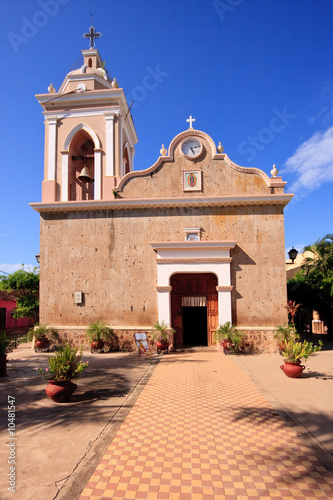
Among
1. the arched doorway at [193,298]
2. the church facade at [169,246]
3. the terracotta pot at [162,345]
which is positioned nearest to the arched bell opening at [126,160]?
the church facade at [169,246]

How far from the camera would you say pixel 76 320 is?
15031 millimetres

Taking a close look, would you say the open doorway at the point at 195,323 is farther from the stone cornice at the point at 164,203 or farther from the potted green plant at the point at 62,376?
the potted green plant at the point at 62,376

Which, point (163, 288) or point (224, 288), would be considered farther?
point (163, 288)

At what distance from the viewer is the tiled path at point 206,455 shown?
407 cm

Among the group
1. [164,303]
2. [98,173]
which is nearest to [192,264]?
[164,303]

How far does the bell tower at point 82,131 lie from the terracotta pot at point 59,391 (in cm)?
1019

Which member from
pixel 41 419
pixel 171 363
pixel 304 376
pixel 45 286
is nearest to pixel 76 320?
pixel 45 286

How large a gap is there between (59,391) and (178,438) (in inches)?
129

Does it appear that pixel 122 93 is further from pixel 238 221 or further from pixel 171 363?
pixel 171 363

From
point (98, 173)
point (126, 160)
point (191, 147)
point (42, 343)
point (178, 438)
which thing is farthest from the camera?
point (126, 160)

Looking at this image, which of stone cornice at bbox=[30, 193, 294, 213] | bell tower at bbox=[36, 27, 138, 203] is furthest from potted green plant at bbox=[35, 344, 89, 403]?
bell tower at bbox=[36, 27, 138, 203]

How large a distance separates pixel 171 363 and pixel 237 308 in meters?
4.29

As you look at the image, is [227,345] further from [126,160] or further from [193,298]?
[126,160]

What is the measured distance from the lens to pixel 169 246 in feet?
48.2
